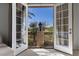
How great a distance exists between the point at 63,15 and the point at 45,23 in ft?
8.20

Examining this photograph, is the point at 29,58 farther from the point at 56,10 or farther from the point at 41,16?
the point at 41,16

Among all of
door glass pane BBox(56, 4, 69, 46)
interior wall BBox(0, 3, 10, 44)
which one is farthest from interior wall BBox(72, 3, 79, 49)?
interior wall BBox(0, 3, 10, 44)

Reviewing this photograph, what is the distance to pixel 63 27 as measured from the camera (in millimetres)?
6383

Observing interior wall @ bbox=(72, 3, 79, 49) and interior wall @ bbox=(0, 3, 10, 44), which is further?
interior wall @ bbox=(72, 3, 79, 49)

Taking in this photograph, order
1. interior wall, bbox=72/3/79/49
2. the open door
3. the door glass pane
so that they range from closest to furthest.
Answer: the open door, the door glass pane, interior wall, bbox=72/3/79/49

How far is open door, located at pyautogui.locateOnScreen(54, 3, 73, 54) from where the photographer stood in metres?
5.81

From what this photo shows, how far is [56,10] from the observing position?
22.7 ft

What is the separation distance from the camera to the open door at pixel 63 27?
19.1 ft

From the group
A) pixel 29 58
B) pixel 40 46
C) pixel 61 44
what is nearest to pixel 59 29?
pixel 61 44

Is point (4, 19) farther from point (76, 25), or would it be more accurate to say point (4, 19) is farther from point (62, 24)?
point (76, 25)

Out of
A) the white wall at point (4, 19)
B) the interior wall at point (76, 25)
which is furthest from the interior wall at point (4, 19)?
the interior wall at point (76, 25)

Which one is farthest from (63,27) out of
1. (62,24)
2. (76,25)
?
(76,25)

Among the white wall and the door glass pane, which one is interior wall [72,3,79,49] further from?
the white wall

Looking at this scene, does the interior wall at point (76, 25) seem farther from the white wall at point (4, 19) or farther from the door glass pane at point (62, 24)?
the white wall at point (4, 19)
